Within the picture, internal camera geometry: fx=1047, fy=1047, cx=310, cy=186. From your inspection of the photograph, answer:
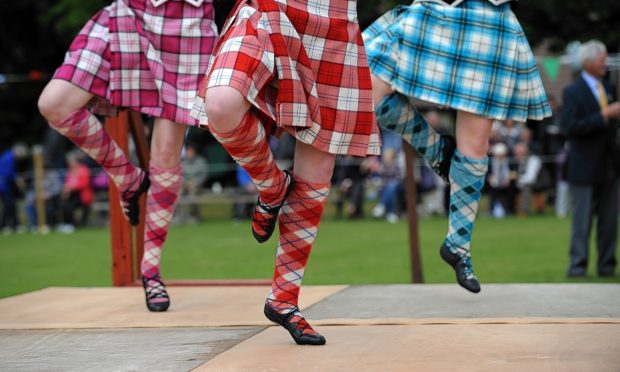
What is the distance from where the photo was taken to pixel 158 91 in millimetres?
4359

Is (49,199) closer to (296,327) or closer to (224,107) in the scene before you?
(296,327)

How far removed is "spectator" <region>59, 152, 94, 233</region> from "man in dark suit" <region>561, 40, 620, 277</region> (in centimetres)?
927

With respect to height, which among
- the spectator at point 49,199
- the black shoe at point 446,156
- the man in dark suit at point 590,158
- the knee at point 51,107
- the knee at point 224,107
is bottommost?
the spectator at point 49,199

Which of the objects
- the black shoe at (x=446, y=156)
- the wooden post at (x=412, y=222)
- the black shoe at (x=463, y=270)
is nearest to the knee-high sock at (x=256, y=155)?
the black shoe at (x=463, y=270)

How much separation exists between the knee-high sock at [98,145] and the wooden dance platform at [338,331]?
1.82 feet

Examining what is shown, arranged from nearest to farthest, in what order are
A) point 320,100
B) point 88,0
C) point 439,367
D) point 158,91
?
point 439,367 < point 320,100 < point 158,91 < point 88,0

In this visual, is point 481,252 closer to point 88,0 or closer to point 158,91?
point 158,91

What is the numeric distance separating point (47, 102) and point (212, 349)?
140cm

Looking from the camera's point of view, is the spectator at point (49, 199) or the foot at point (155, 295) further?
the spectator at point (49, 199)

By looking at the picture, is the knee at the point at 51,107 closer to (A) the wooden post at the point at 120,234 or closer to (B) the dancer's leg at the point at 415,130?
(A) the wooden post at the point at 120,234

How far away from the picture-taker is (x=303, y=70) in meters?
3.34

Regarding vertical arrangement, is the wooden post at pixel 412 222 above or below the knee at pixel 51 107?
below

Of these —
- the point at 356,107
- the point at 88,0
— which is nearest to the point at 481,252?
the point at 356,107

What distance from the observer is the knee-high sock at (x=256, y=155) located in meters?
3.17
